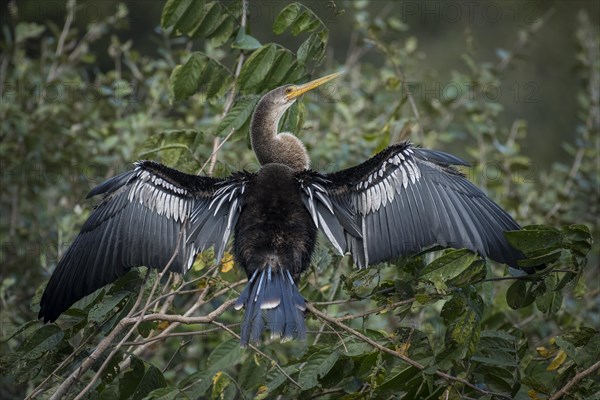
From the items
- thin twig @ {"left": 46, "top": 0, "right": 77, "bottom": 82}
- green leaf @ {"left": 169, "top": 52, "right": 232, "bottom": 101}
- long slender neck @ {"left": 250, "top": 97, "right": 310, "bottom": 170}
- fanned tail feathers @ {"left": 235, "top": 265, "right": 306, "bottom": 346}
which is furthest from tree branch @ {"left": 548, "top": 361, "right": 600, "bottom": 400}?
thin twig @ {"left": 46, "top": 0, "right": 77, "bottom": 82}

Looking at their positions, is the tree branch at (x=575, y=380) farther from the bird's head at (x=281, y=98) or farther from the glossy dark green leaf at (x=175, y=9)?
the glossy dark green leaf at (x=175, y=9)

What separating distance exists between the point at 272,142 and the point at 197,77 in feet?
1.85

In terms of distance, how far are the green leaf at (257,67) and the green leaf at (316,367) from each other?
60.2 inches

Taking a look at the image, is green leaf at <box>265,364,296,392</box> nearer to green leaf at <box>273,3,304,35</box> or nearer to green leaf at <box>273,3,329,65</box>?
green leaf at <box>273,3,329,65</box>

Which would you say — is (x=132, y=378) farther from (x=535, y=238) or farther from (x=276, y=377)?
(x=535, y=238)

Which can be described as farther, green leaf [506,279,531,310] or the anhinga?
the anhinga

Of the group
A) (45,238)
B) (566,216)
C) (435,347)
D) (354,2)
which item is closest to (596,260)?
(566,216)

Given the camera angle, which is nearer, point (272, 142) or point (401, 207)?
point (401, 207)

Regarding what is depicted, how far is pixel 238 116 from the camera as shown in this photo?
4484 millimetres

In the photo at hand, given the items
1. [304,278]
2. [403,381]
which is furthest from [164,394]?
[304,278]

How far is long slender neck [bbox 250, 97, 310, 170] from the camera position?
4.71 metres

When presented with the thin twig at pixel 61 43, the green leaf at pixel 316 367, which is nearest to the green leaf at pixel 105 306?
the green leaf at pixel 316 367

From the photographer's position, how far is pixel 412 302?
3547 mm

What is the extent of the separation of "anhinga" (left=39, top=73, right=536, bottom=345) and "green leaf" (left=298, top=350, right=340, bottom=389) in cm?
19
